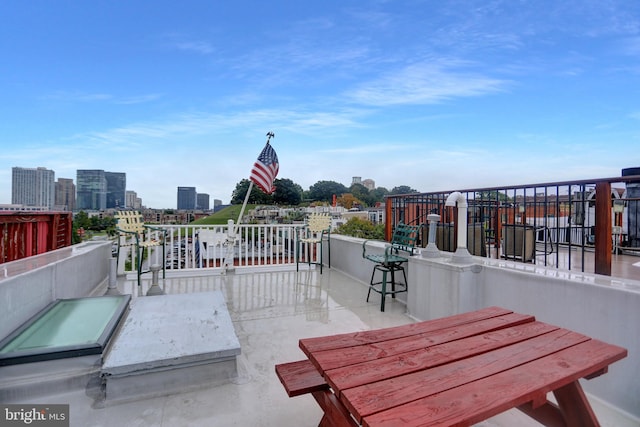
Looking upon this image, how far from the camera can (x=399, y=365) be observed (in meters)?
1.16

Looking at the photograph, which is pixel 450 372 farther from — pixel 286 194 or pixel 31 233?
pixel 286 194

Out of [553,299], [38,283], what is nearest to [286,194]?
[38,283]

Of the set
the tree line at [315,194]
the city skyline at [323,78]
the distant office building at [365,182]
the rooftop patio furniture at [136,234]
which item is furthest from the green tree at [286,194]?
the rooftop patio furniture at [136,234]

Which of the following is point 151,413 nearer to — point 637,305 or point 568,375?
point 568,375

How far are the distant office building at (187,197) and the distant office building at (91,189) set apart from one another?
13.4m

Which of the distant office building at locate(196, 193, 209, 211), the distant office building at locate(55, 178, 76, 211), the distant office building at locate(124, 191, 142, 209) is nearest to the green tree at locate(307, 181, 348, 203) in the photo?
the distant office building at locate(196, 193, 209, 211)

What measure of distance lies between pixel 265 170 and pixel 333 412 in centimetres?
579

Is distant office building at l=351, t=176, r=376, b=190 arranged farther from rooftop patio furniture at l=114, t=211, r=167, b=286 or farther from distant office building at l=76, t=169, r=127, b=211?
rooftop patio furniture at l=114, t=211, r=167, b=286

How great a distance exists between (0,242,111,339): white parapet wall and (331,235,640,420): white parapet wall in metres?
3.49

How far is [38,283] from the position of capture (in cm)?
256

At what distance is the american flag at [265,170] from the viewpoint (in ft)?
21.5

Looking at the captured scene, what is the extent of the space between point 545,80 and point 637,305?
Result: 281 inches

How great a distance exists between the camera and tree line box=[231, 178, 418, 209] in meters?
43.3

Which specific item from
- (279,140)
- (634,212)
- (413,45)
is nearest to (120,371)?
(279,140)
